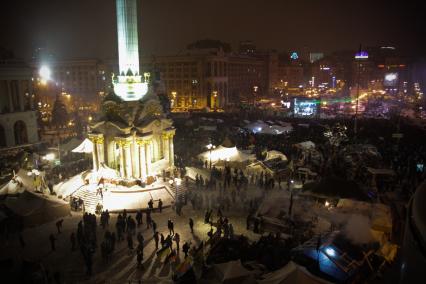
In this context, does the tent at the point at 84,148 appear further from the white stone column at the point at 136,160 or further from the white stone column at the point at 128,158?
the white stone column at the point at 136,160

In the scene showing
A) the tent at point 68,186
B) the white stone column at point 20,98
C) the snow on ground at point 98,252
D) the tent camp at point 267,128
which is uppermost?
the white stone column at point 20,98

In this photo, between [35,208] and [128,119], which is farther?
[128,119]

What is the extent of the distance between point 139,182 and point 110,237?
416 inches

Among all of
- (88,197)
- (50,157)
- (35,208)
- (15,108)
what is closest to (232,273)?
(35,208)

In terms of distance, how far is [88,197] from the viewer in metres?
29.4

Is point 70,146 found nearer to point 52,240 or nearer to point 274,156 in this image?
point 52,240

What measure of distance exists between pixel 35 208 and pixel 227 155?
18.2 m

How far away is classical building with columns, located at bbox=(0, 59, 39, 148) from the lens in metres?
49.5

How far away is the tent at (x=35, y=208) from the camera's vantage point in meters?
24.0

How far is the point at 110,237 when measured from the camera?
68.1ft

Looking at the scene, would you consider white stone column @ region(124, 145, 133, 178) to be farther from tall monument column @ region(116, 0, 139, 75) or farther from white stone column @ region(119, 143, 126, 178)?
tall monument column @ region(116, 0, 139, 75)

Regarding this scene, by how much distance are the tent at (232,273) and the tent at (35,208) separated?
14.8 m

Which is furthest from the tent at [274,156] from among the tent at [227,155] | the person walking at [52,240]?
the person walking at [52,240]

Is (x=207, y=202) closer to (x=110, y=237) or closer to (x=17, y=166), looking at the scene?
(x=110, y=237)
